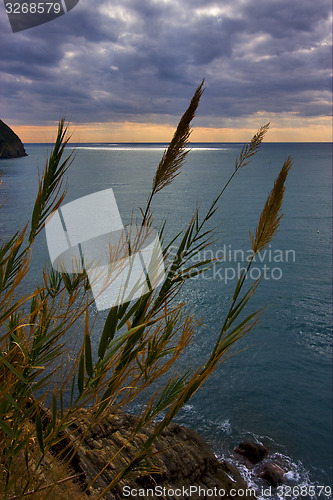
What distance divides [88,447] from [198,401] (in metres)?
11.1

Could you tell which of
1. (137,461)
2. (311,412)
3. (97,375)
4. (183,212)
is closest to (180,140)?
(97,375)

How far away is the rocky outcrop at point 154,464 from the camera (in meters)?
4.74

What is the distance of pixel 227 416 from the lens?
14.8 meters

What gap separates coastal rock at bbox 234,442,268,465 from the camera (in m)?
12.6

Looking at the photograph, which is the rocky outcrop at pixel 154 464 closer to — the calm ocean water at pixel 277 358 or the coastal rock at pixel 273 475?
the calm ocean water at pixel 277 358

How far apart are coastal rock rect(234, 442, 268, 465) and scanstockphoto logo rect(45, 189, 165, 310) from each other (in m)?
6.86

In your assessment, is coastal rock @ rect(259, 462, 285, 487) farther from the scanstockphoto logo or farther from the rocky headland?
the scanstockphoto logo

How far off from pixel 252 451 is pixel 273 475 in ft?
3.42

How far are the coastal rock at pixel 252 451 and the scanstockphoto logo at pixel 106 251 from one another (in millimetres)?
6861
